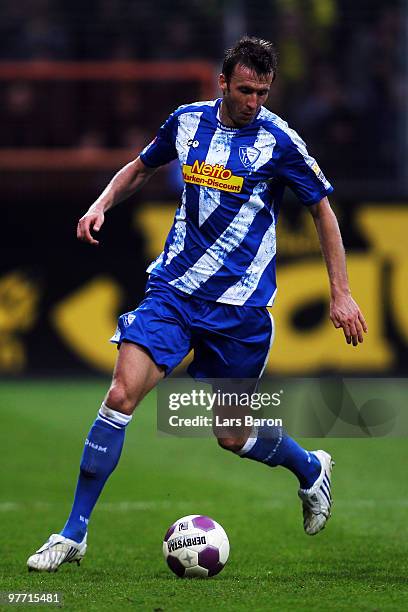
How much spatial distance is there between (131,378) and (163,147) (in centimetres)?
128

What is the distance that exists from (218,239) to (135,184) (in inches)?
24.9

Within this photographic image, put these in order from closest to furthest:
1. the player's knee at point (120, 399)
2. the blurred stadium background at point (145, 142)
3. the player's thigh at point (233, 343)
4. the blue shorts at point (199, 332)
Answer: the player's knee at point (120, 399)
the blue shorts at point (199, 332)
the player's thigh at point (233, 343)
the blurred stadium background at point (145, 142)

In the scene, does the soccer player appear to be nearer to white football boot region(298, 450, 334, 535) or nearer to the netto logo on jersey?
the netto logo on jersey

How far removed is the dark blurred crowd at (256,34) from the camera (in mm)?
14938

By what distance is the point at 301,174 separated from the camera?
5.91 m

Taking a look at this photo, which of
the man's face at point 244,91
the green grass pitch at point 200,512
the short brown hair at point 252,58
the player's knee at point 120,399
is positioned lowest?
the green grass pitch at point 200,512

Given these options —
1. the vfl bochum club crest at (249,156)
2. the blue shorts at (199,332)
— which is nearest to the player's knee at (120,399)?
the blue shorts at (199,332)

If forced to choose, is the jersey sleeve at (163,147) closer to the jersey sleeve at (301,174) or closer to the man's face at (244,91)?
the man's face at (244,91)

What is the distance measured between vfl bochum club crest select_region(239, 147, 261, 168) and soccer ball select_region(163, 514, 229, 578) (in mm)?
1720

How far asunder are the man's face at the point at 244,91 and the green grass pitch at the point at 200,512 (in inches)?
82.8

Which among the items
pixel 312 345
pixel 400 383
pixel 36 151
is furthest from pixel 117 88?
pixel 400 383

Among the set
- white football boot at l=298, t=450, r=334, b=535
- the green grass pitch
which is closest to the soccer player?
white football boot at l=298, t=450, r=334, b=535

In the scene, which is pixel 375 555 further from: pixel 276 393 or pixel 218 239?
pixel 218 239

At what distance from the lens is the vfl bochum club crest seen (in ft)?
19.4
